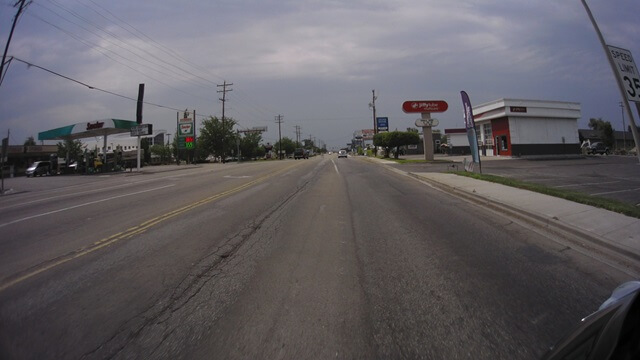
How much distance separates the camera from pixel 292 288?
16.5 ft

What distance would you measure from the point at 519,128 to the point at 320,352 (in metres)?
42.3

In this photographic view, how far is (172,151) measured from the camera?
84.1 metres

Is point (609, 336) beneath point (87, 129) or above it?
beneath

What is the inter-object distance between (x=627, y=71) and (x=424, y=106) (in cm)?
2987

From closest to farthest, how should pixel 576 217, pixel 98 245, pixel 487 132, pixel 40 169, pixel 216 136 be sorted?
1. pixel 98 245
2. pixel 576 217
3. pixel 40 169
4. pixel 487 132
5. pixel 216 136

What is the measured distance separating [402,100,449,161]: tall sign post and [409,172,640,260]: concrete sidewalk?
26119 millimetres

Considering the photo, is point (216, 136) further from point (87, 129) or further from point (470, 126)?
point (470, 126)

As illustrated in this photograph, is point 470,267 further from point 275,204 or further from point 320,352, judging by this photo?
point 275,204

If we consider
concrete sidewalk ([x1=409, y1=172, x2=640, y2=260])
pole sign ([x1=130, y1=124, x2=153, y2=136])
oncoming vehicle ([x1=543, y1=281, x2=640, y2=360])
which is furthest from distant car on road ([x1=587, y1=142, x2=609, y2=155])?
oncoming vehicle ([x1=543, y1=281, x2=640, y2=360])

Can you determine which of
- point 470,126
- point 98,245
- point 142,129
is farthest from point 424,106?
point 98,245

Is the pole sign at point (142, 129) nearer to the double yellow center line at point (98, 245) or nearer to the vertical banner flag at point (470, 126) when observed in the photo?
the vertical banner flag at point (470, 126)

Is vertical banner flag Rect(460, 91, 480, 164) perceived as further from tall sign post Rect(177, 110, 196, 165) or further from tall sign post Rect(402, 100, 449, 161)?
tall sign post Rect(177, 110, 196, 165)

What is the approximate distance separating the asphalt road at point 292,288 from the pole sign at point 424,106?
101 feet

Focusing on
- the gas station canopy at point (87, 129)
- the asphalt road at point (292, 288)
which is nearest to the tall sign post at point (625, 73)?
the asphalt road at point (292, 288)
